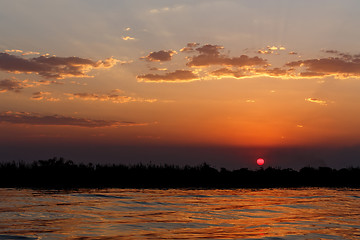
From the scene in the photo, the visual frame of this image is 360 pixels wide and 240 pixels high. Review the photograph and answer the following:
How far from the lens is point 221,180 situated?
3766 centimetres

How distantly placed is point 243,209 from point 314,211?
2983 millimetres

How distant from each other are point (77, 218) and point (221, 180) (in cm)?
2405

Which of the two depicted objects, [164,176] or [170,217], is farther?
[164,176]

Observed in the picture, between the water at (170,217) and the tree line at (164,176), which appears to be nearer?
the water at (170,217)

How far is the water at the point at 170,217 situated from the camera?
40.7 feet

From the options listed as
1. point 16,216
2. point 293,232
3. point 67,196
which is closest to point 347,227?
point 293,232

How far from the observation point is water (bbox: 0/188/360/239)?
12398 millimetres

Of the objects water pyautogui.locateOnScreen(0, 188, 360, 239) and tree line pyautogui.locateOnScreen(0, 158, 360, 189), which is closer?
water pyautogui.locateOnScreen(0, 188, 360, 239)

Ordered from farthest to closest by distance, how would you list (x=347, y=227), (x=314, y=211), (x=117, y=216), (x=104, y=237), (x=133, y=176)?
(x=133, y=176), (x=314, y=211), (x=117, y=216), (x=347, y=227), (x=104, y=237)

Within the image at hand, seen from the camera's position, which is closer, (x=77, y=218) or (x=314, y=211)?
(x=77, y=218)

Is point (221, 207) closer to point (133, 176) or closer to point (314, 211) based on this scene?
point (314, 211)

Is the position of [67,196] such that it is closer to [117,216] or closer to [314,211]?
[117,216]

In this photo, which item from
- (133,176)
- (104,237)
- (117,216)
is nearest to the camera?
(104,237)

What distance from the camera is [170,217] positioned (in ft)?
51.0
